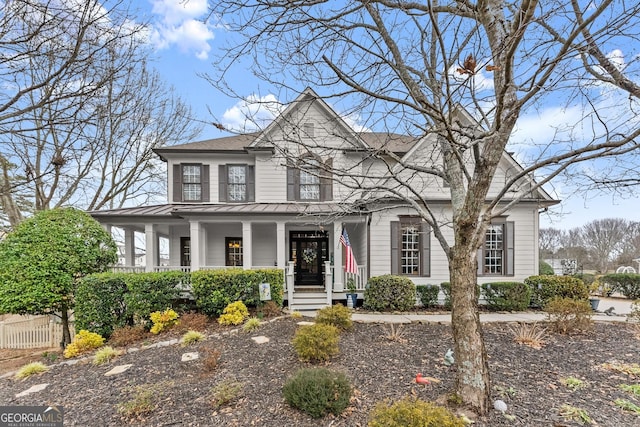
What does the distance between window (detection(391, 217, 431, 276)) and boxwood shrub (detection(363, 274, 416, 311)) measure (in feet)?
3.87

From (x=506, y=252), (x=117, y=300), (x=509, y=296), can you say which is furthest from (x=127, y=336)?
(x=506, y=252)

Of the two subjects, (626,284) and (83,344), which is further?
(626,284)

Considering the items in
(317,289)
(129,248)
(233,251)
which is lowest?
(317,289)

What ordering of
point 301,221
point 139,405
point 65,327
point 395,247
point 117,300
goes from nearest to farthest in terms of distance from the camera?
point 139,405 → point 117,300 → point 65,327 → point 301,221 → point 395,247

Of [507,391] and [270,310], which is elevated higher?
[507,391]

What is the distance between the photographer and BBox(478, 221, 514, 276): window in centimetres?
1064

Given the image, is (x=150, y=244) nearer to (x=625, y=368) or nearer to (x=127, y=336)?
(x=127, y=336)

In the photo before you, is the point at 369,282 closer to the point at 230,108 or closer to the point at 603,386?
the point at 603,386

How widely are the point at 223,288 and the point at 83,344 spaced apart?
3202 mm

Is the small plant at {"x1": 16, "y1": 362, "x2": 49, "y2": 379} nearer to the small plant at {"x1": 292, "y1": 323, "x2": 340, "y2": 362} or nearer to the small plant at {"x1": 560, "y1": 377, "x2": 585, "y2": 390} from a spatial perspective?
the small plant at {"x1": 292, "y1": 323, "x2": 340, "y2": 362}

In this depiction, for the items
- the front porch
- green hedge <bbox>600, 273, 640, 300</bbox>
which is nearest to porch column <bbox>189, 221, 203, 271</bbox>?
the front porch

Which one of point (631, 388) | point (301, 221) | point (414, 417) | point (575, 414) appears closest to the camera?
point (414, 417)

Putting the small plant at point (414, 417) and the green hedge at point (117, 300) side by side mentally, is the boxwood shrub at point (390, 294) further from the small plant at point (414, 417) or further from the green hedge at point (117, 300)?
the small plant at point (414, 417)

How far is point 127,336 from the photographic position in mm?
6875
